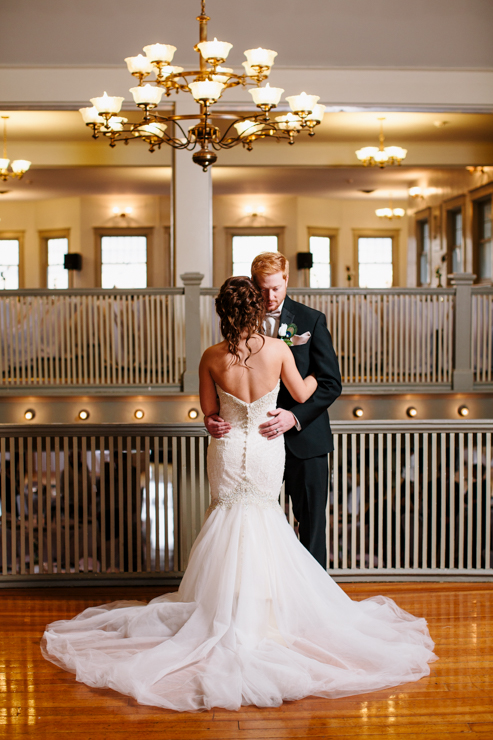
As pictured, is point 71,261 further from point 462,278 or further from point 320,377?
point 320,377

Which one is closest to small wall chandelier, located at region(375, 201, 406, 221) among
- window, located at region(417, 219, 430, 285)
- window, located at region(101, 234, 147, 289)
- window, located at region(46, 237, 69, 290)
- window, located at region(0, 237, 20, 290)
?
window, located at region(417, 219, 430, 285)

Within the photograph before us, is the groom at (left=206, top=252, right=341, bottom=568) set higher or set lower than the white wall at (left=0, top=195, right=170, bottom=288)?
lower

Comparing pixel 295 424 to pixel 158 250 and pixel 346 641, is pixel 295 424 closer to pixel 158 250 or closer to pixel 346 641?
pixel 346 641

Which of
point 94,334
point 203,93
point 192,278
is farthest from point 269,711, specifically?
point 94,334

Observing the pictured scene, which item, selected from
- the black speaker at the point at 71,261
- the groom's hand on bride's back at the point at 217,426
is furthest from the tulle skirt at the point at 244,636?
the black speaker at the point at 71,261

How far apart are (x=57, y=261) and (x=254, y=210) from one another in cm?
510

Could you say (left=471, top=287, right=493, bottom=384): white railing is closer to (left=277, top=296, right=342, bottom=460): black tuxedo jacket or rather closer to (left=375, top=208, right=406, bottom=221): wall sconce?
(left=277, top=296, right=342, bottom=460): black tuxedo jacket

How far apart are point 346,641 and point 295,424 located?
93 cm

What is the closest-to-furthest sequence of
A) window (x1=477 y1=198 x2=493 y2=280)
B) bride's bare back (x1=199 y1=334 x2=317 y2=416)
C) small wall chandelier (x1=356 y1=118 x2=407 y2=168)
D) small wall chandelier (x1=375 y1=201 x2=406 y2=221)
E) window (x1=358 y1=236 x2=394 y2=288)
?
bride's bare back (x1=199 y1=334 x2=317 y2=416) < small wall chandelier (x1=356 y1=118 x2=407 y2=168) < window (x1=477 y1=198 x2=493 y2=280) < small wall chandelier (x1=375 y1=201 x2=406 y2=221) < window (x1=358 y1=236 x2=394 y2=288)

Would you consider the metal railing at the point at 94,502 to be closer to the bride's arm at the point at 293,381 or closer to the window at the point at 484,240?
the bride's arm at the point at 293,381

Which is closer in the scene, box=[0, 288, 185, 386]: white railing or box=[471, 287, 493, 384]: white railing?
box=[0, 288, 185, 386]: white railing

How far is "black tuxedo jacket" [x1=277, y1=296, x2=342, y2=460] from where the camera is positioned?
3.17 metres

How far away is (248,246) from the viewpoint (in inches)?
680

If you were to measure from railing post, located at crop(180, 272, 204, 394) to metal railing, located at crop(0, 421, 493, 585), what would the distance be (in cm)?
491
